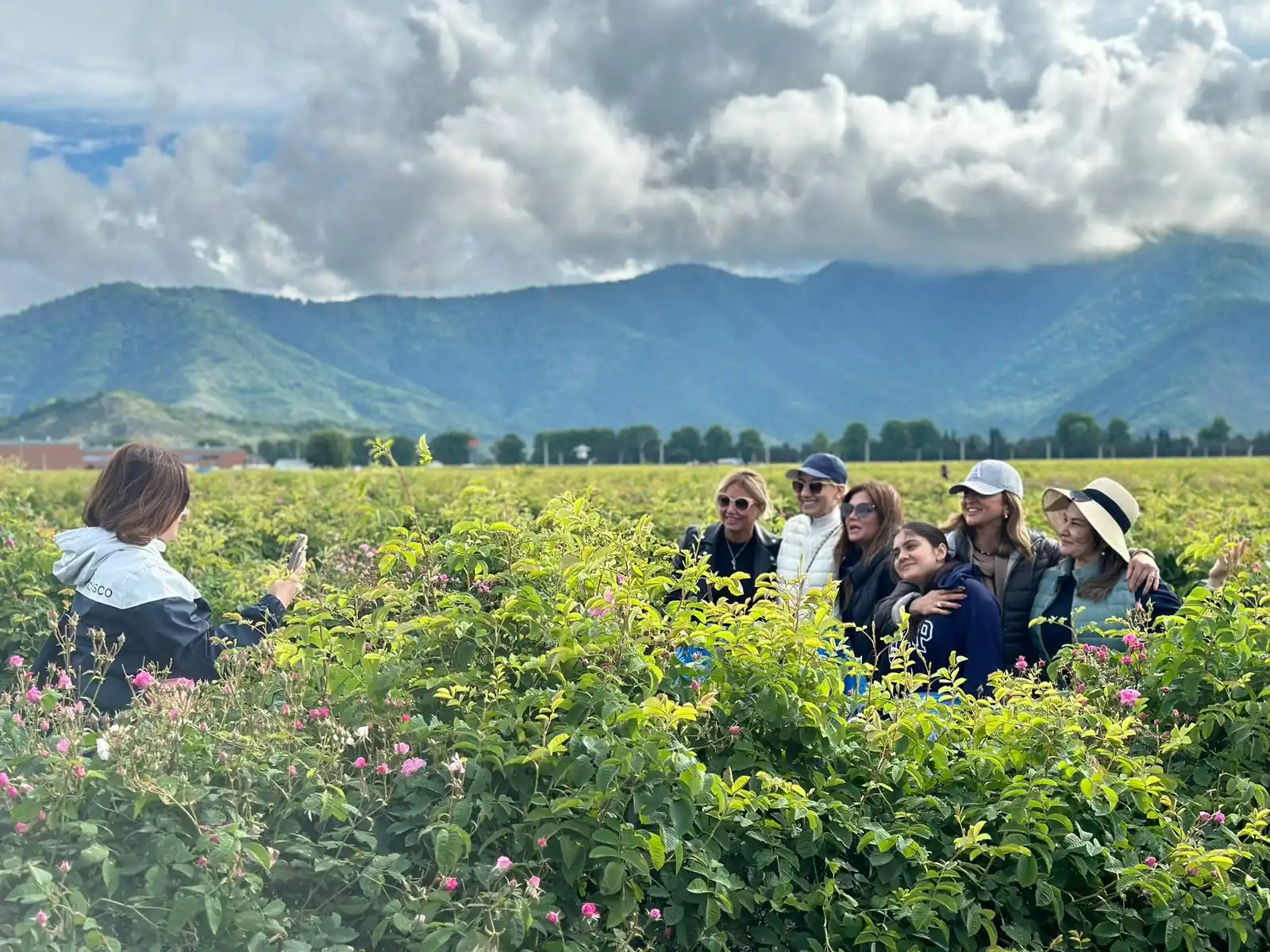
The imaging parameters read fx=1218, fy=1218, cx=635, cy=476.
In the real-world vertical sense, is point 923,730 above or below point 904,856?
above

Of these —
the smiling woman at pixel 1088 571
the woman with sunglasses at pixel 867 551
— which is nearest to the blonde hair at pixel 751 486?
the woman with sunglasses at pixel 867 551

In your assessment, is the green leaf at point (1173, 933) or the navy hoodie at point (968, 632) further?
the navy hoodie at point (968, 632)

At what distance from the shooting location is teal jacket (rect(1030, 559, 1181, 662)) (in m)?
5.80

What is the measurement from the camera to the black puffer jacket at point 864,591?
21.9 feet

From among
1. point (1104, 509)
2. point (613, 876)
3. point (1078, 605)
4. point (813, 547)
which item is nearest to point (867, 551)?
point (813, 547)

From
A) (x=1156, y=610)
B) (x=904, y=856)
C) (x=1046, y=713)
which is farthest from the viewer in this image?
(x=1156, y=610)

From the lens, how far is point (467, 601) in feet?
12.0

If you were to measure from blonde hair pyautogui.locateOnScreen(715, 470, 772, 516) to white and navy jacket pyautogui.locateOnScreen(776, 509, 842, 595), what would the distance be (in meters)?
0.22

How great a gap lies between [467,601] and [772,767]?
102cm

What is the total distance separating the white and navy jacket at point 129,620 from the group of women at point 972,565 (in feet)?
7.45

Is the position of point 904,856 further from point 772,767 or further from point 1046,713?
point 1046,713

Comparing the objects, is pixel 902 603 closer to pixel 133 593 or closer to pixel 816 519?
pixel 816 519

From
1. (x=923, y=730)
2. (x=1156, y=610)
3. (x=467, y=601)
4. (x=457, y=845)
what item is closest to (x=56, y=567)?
(x=467, y=601)

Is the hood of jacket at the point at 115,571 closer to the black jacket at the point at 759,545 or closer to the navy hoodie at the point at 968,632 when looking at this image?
the navy hoodie at the point at 968,632
